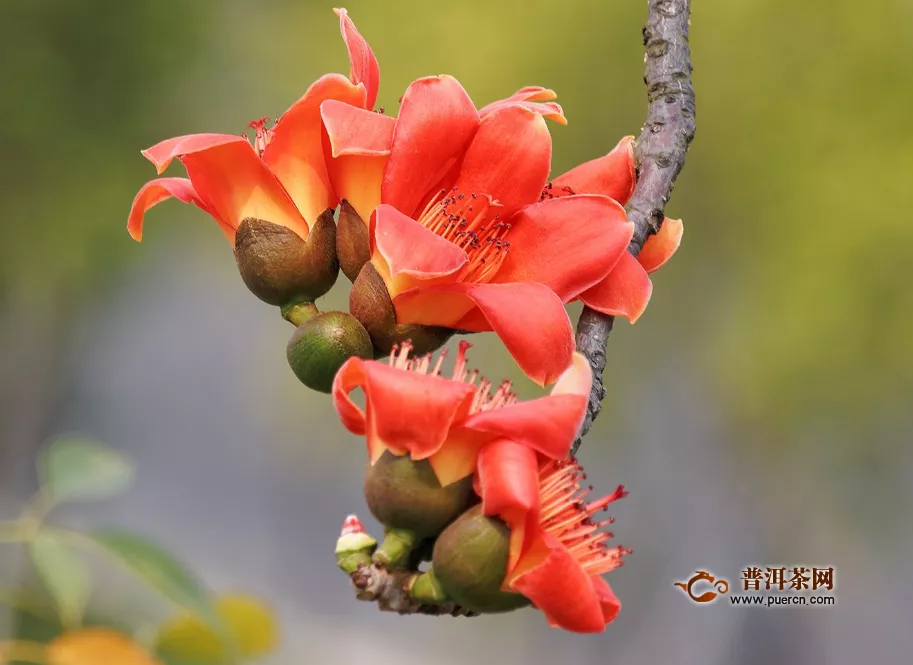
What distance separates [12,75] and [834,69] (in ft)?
9.00

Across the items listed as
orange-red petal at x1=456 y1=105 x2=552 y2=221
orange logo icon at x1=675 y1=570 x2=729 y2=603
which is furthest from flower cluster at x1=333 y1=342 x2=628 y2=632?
orange logo icon at x1=675 y1=570 x2=729 y2=603

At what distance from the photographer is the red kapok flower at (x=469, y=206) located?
39 centimetres

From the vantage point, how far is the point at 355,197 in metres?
0.42

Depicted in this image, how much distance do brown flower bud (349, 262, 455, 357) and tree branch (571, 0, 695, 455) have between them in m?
0.07

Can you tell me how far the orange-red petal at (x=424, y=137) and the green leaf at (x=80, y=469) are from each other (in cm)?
19

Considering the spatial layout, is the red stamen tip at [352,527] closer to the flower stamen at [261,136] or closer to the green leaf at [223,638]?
the green leaf at [223,638]

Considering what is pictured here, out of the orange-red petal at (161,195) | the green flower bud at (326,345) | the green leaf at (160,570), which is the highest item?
the orange-red petal at (161,195)

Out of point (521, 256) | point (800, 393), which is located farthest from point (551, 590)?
point (800, 393)

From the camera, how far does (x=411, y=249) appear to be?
37cm

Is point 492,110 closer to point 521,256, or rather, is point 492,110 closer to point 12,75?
point 521,256
